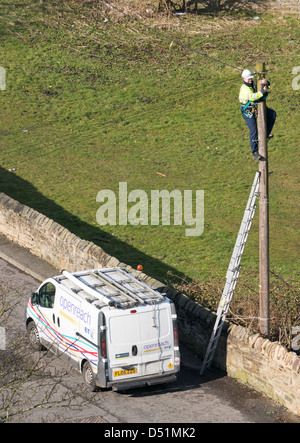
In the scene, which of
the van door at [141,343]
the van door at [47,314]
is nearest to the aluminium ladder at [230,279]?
the van door at [141,343]

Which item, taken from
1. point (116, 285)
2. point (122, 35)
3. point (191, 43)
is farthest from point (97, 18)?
point (116, 285)

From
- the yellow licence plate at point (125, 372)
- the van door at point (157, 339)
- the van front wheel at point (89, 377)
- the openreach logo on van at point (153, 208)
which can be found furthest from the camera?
the openreach logo on van at point (153, 208)

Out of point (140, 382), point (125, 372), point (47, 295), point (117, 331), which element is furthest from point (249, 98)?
point (47, 295)

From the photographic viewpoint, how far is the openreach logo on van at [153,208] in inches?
916

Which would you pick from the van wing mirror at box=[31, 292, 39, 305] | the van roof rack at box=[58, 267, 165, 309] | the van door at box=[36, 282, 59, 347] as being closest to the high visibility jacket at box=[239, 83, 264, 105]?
the van roof rack at box=[58, 267, 165, 309]

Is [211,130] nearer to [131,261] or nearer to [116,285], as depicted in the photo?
[131,261]

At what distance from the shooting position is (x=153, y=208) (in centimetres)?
2417

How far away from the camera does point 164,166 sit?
27.3 metres

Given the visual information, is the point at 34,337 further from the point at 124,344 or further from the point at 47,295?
the point at 124,344

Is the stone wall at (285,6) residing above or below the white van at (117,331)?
above

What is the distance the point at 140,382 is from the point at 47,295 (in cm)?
317

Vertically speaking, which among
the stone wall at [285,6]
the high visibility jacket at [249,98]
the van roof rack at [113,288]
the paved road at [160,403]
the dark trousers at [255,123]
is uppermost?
the stone wall at [285,6]

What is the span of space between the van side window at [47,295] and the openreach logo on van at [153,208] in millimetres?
6994

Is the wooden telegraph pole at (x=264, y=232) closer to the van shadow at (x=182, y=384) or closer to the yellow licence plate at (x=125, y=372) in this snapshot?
the van shadow at (x=182, y=384)
